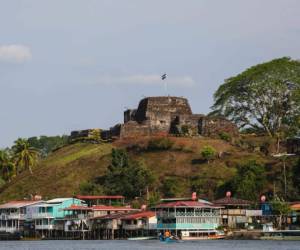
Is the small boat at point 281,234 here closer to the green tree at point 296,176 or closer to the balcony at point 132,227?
the green tree at point 296,176

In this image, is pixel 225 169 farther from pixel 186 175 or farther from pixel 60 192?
pixel 60 192

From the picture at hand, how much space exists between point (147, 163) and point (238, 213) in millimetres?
32058

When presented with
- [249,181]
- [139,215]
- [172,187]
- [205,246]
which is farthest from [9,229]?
[205,246]

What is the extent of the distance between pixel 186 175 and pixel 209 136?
22.1 meters

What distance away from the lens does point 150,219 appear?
117 meters

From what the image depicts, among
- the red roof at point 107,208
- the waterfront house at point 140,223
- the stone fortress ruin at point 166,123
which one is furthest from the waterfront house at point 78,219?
A: the stone fortress ruin at point 166,123

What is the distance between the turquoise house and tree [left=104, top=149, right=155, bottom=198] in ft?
26.4

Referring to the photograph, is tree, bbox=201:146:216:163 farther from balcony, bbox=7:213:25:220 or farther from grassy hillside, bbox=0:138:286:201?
balcony, bbox=7:213:25:220

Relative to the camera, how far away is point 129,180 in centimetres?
13538

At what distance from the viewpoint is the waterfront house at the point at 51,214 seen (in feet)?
422

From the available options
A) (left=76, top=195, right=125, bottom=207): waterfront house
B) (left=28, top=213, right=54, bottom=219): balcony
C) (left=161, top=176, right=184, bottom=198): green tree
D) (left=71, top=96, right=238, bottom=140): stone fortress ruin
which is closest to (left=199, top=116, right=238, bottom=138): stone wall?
(left=71, top=96, right=238, bottom=140): stone fortress ruin

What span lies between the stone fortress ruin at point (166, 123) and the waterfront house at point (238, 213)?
134 ft

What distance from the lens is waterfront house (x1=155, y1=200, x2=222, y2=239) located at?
11419cm

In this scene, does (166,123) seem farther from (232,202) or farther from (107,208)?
(232,202)
